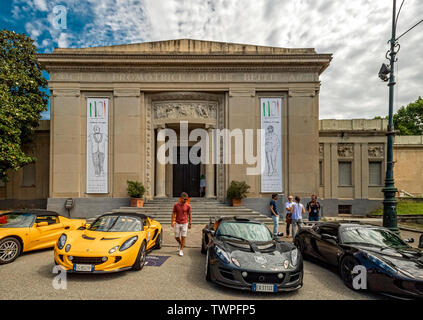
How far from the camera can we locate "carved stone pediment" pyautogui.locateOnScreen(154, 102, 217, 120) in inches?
601

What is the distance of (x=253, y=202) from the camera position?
14.2m

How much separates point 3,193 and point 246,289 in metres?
18.0

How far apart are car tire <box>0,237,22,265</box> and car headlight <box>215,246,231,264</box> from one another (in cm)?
534

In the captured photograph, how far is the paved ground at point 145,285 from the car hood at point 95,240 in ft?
1.85

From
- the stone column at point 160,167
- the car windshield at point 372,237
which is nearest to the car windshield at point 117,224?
the car windshield at point 372,237

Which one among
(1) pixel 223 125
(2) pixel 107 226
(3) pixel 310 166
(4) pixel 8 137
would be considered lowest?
(2) pixel 107 226

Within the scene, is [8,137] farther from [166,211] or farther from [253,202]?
[253,202]

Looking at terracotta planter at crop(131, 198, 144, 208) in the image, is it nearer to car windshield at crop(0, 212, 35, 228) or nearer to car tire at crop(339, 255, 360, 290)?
car windshield at crop(0, 212, 35, 228)

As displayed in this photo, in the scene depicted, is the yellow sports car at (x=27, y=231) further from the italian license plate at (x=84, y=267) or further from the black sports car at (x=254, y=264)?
the black sports car at (x=254, y=264)

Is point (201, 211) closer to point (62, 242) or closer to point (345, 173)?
point (62, 242)

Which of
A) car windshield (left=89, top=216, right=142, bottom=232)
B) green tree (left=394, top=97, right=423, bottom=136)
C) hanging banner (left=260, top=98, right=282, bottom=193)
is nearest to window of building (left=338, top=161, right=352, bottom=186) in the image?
hanging banner (left=260, top=98, right=282, bottom=193)

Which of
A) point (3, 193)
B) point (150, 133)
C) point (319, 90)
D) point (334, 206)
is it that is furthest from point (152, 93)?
point (334, 206)

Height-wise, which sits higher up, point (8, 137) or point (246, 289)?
point (8, 137)
